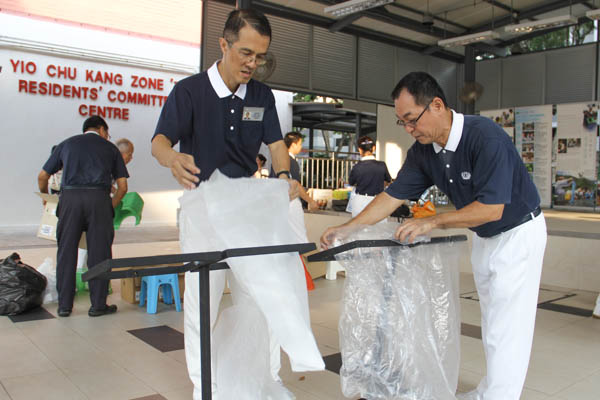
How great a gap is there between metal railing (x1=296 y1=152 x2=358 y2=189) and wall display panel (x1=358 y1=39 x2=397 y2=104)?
4.72 feet

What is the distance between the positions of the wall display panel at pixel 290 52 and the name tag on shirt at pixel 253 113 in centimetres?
709

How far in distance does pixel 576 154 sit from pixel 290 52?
234 inches

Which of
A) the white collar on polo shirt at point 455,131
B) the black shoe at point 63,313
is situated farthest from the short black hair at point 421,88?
the black shoe at point 63,313

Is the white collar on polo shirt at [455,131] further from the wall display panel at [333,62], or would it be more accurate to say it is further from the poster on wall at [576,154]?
the poster on wall at [576,154]

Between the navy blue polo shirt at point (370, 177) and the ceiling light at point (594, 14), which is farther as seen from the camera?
the ceiling light at point (594, 14)

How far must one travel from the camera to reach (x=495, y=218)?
1.67 meters

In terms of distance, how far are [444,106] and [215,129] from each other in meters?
0.84

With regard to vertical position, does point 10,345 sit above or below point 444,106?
below

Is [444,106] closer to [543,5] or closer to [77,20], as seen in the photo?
[77,20]

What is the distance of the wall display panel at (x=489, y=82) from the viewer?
11297 millimetres

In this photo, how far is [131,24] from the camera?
9.10 meters

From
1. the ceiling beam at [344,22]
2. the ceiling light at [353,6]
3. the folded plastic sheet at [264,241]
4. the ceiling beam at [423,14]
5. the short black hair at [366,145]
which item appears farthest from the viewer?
the ceiling beam at [423,14]

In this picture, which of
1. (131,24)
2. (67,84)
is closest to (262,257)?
(67,84)

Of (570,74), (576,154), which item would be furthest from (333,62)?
(576,154)
